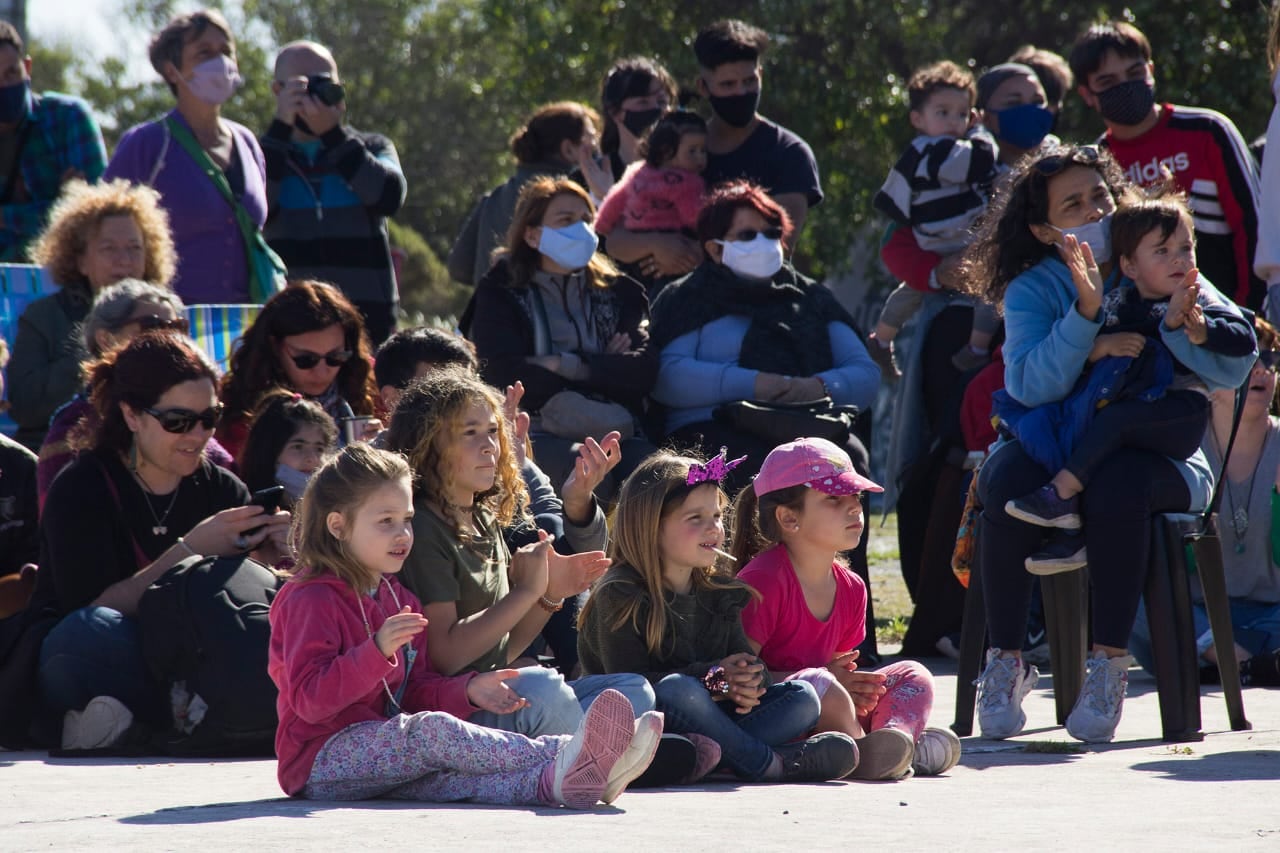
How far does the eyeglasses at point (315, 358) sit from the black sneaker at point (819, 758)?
8.23ft

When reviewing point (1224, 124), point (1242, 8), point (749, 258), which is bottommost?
point (749, 258)

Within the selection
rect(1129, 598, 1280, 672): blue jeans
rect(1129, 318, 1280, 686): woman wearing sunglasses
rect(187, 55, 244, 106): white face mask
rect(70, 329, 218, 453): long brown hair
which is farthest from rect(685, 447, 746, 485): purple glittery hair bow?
rect(187, 55, 244, 106): white face mask

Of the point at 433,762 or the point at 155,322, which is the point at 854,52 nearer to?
the point at 155,322

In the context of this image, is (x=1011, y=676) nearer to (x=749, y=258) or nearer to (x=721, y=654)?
(x=721, y=654)

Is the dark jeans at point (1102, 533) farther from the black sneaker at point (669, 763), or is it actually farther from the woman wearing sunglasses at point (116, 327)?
the woman wearing sunglasses at point (116, 327)

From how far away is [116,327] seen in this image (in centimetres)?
652

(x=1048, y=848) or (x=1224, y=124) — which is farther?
(x=1224, y=124)

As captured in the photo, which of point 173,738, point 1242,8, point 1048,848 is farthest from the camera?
point 1242,8

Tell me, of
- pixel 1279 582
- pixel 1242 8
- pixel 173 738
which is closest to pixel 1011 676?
pixel 1279 582

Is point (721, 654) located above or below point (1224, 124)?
below

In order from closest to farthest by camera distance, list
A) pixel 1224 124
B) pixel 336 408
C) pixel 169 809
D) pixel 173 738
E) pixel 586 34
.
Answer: pixel 169 809, pixel 173 738, pixel 336 408, pixel 1224 124, pixel 586 34

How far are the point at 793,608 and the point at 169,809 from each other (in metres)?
1.83

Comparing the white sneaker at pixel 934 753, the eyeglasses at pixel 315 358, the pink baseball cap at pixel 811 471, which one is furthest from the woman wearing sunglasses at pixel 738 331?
the white sneaker at pixel 934 753

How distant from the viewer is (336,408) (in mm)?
6625
